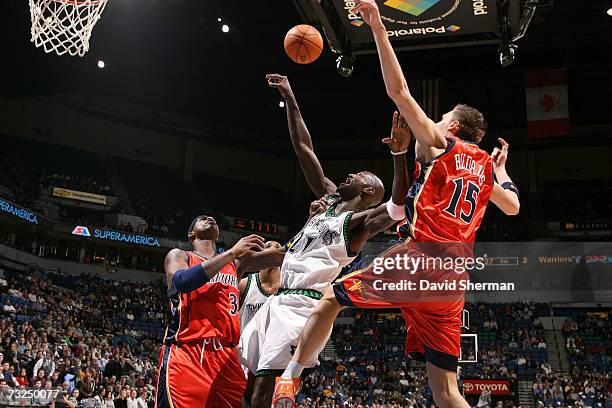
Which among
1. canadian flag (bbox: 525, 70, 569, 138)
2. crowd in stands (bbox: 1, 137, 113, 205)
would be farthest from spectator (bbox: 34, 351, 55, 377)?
canadian flag (bbox: 525, 70, 569, 138)

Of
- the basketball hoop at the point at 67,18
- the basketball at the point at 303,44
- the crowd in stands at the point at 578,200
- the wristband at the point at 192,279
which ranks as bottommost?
the wristband at the point at 192,279

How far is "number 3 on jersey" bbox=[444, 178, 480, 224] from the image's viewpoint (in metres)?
3.44

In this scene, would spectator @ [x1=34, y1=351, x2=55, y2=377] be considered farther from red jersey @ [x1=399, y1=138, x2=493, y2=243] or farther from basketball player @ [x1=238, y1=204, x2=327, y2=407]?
red jersey @ [x1=399, y1=138, x2=493, y2=243]

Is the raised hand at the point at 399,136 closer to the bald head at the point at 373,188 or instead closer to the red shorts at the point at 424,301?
the red shorts at the point at 424,301

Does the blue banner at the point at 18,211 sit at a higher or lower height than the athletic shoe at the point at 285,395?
higher

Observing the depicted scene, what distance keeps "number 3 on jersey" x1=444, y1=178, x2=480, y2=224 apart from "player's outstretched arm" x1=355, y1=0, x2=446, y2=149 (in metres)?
0.28

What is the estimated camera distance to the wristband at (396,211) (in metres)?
3.71

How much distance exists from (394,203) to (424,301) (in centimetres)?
67

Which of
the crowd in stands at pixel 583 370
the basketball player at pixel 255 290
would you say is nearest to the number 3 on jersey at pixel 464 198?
the basketball player at pixel 255 290

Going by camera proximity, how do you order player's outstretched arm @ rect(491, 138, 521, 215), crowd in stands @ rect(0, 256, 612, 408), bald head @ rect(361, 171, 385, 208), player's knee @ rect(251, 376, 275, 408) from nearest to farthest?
1. player's knee @ rect(251, 376, 275, 408)
2. player's outstretched arm @ rect(491, 138, 521, 215)
3. bald head @ rect(361, 171, 385, 208)
4. crowd in stands @ rect(0, 256, 612, 408)

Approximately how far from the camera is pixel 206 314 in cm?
434

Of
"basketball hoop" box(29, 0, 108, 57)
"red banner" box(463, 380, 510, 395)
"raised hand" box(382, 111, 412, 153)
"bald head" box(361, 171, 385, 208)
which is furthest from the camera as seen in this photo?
"red banner" box(463, 380, 510, 395)

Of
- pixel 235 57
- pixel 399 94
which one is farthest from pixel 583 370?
pixel 399 94

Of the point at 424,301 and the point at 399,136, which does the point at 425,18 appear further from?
the point at 424,301
